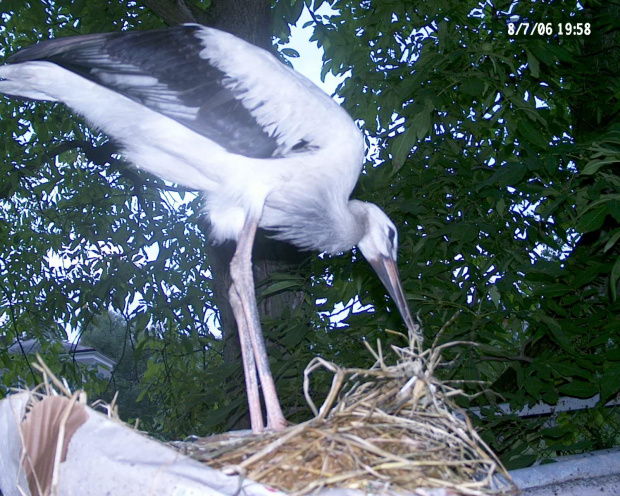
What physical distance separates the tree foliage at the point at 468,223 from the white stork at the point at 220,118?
0.35m

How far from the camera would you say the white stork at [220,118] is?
103 inches

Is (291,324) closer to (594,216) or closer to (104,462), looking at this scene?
(594,216)

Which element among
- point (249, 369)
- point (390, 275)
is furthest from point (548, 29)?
point (249, 369)

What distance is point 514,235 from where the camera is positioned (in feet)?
13.4

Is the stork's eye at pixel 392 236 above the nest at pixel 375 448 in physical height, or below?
above

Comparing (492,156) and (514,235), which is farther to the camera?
(492,156)

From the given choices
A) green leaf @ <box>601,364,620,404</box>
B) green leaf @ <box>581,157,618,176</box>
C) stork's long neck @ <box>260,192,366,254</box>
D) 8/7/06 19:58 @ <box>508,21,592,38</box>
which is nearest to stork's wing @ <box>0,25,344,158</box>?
stork's long neck @ <box>260,192,366,254</box>

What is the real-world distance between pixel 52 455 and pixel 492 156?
3.77 meters

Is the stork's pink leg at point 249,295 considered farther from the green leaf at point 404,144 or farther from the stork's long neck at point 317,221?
the green leaf at point 404,144

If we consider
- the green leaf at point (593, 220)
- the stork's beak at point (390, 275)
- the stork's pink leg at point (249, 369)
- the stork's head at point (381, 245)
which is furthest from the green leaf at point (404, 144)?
the stork's pink leg at point (249, 369)

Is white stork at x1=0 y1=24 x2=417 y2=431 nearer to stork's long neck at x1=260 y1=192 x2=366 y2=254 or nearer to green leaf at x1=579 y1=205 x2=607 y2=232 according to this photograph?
stork's long neck at x1=260 y1=192 x2=366 y2=254

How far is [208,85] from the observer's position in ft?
8.84

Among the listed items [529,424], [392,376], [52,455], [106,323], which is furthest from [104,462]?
[106,323]

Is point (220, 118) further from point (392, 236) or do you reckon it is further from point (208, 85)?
point (392, 236)
